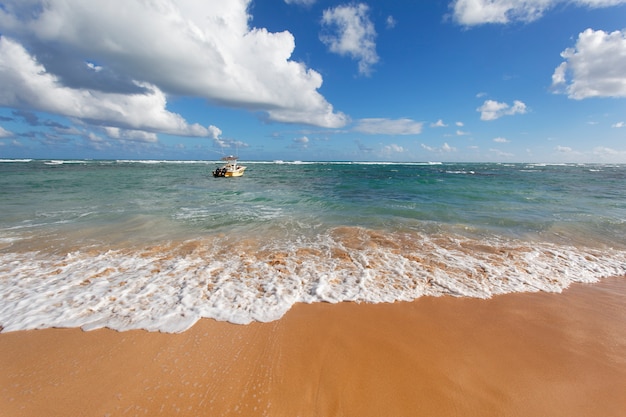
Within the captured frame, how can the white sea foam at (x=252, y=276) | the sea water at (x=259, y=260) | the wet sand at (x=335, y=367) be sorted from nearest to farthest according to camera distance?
the wet sand at (x=335, y=367) < the white sea foam at (x=252, y=276) < the sea water at (x=259, y=260)

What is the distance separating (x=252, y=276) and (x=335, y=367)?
9.11ft

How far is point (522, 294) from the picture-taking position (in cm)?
492

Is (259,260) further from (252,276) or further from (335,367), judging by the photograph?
(335,367)

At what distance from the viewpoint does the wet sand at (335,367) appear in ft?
8.82

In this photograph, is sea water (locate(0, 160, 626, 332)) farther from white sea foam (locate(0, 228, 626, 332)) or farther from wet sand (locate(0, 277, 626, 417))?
wet sand (locate(0, 277, 626, 417))

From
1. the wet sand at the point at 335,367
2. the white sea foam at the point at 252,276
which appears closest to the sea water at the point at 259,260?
A: the white sea foam at the point at 252,276

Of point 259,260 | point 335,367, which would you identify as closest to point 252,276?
point 259,260

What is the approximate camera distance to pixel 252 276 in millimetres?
5379

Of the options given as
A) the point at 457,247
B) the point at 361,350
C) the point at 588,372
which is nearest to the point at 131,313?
the point at 361,350

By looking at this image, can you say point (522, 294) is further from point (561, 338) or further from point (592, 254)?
point (592, 254)

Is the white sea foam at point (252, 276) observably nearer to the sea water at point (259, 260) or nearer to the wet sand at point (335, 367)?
the sea water at point (259, 260)

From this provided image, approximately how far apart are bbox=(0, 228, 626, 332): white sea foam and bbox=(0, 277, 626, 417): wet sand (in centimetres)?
39

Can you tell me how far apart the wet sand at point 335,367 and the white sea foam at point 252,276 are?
15.4 inches

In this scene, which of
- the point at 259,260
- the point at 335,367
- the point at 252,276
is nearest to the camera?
the point at 335,367
